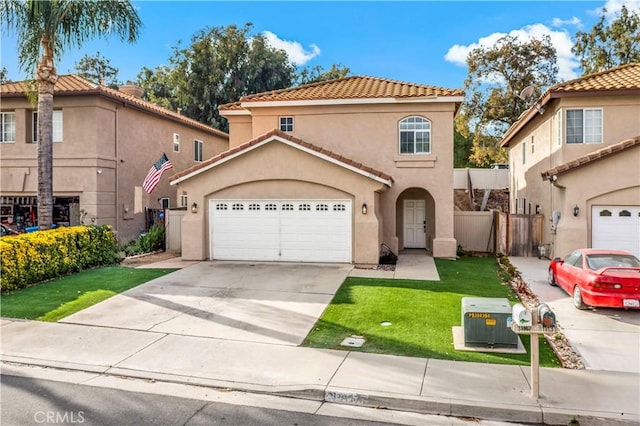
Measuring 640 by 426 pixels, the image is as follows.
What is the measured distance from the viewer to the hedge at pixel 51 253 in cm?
1252

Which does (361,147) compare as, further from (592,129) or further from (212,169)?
(592,129)

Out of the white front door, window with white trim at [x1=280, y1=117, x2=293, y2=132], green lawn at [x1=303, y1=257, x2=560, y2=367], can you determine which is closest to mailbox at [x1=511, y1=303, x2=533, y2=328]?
green lawn at [x1=303, y1=257, x2=560, y2=367]

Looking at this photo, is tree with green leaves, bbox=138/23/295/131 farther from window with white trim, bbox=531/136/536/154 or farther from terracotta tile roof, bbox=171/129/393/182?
window with white trim, bbox=531/136/536/154

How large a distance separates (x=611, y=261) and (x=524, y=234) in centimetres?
796

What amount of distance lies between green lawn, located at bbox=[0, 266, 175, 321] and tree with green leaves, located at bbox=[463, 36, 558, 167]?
97.6 ft

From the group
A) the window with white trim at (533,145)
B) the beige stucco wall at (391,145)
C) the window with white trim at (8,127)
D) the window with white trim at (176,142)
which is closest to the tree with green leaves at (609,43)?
the window with white trim at (533,145)

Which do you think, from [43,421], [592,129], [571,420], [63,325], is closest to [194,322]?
[63,325]

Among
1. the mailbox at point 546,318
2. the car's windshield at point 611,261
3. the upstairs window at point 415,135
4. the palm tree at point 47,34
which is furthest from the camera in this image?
the upstairs window at point 415,135

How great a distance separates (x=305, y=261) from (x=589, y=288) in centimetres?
890

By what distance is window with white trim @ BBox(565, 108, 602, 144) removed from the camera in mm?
17281

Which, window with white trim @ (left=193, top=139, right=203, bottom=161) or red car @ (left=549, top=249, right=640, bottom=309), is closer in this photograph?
red car @ (left=549, top=249, right=640, bottom=309)

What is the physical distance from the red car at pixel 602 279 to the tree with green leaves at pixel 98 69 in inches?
1827

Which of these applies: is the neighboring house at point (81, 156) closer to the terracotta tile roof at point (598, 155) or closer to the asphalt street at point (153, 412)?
the asphalt street at point (153, 412)

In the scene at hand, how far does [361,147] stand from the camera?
63.8ft
